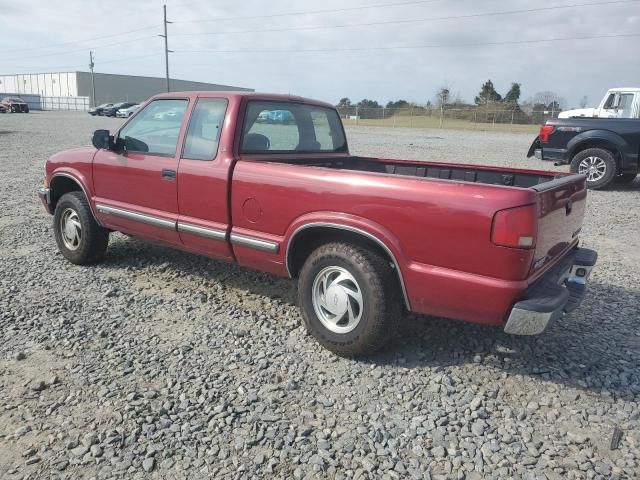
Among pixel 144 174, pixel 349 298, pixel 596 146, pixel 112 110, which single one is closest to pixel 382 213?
pixel 349 298

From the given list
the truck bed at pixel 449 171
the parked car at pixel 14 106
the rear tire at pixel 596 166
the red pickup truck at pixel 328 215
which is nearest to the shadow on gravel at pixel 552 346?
the red pickup truck at pixel 328 215

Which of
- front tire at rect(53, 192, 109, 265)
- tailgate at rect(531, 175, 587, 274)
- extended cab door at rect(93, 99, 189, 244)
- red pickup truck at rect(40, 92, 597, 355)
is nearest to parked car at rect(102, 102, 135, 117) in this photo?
front tire at rect(53, 192, 109, 265)

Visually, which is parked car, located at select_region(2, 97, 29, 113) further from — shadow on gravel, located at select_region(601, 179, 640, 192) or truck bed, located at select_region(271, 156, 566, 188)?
truck bed, located at select_region(271, 156, 566, 188)

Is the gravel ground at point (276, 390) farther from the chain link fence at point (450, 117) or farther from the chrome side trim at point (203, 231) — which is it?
the chain link fence at point (450, 117)

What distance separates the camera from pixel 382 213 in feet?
10.1

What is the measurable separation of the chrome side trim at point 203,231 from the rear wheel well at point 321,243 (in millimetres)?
603

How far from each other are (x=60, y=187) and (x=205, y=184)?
2.44m

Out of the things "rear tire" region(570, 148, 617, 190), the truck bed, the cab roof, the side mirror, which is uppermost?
the cab roof

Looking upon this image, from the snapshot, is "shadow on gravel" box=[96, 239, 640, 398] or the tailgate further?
"shadow on gravel" box=[96, 239, 640, 398]

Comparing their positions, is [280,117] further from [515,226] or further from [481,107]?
[481,107]

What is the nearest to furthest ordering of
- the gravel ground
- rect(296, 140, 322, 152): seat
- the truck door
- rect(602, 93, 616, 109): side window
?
the gravel ground < the truck door < rect(296, 140, 322, 152): seat < rect(602, 93, 616, 109): side window

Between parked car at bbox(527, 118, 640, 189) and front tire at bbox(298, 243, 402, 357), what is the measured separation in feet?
28.9

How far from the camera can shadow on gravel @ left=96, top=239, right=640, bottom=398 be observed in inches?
130

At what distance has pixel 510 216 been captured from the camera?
2689 millimetres
